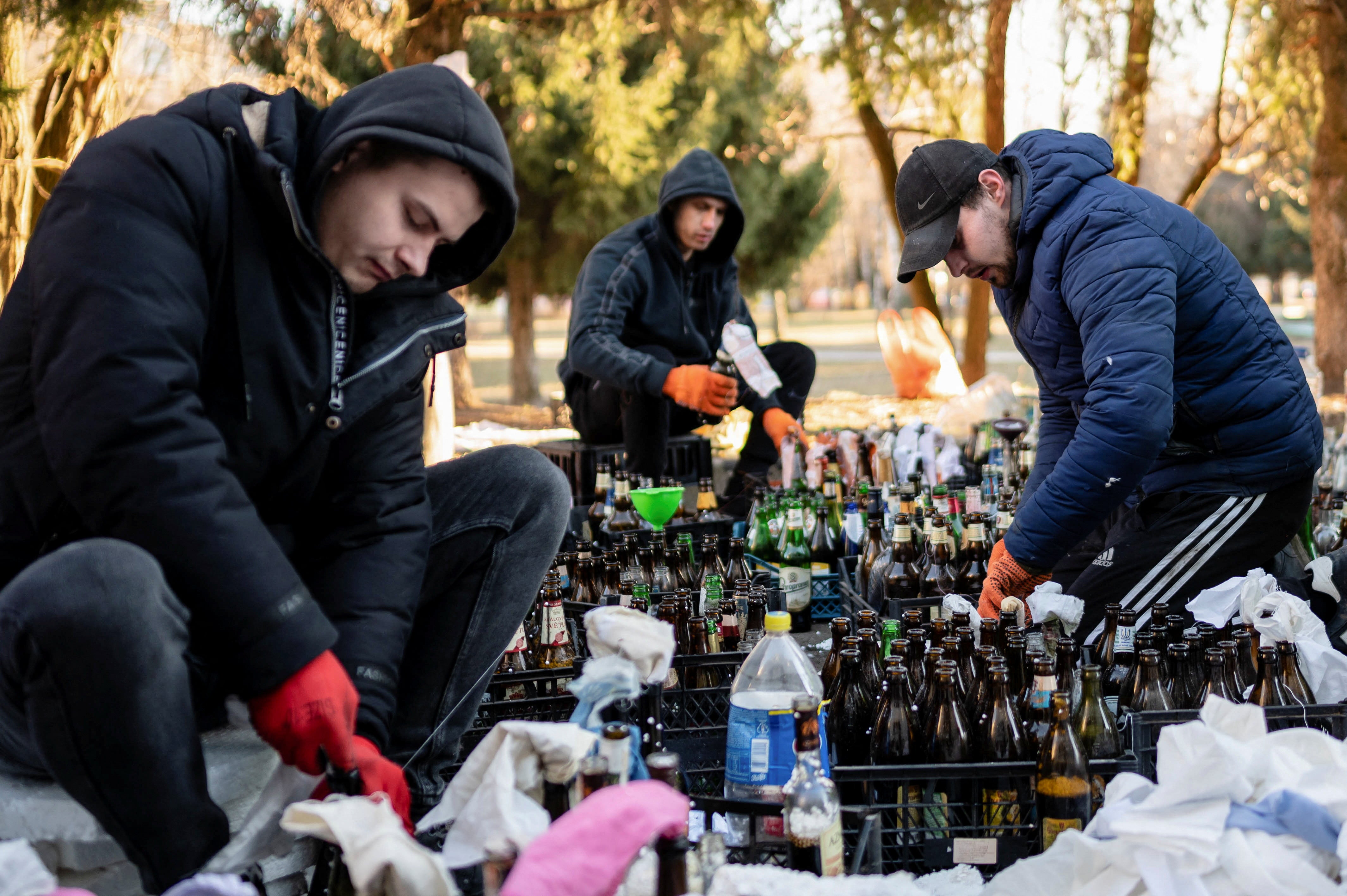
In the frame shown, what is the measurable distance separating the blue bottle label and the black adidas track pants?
1346 mm

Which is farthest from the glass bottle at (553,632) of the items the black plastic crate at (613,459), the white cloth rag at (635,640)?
the black plastic crate at (613,459)

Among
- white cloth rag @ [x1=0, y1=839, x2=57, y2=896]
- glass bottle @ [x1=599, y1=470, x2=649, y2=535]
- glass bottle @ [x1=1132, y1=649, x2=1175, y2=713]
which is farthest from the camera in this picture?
glass bottle @ [x1=599, y1=470, x2=649, y2=535]

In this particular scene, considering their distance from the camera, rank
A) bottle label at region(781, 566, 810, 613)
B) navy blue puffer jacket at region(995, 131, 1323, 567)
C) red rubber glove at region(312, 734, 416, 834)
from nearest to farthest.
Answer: red rubber glove at region(312, 734, 416, 834), navy blue puffer jacket at region(995, 131, 1323, 567), bottle label at region(781, 566, 810, 613)

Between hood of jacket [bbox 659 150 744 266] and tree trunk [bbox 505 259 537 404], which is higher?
hood of jacket [bbox 659 150 744 266]

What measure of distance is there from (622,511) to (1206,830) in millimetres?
3632

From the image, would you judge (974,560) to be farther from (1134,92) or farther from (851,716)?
(1134,92)

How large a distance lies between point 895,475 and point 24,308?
4.45 metres

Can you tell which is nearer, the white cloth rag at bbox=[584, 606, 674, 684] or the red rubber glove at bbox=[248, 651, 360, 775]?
the red rubber glove at bbox=[248, 651, 360, 775]

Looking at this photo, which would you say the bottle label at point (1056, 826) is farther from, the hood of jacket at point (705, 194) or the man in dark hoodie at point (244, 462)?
the hood of jacket at point (705, 194)

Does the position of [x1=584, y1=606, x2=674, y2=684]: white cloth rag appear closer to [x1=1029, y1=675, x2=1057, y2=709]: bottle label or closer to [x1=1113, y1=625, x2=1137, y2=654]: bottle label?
[x1=1029, y1=675, x2=1057, y2=709]: bottle label

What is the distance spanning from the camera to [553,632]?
3.73 metres

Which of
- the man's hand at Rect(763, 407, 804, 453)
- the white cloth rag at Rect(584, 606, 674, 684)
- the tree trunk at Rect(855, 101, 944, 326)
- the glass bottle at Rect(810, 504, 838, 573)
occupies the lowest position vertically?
the glass bottle at Rect(810, 504, 838, 573)

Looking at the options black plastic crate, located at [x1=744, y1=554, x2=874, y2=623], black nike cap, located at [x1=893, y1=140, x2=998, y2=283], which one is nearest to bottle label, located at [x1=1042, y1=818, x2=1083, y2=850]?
black nike cap, located at [x1=893, y1=140, x2=998, y2=283]

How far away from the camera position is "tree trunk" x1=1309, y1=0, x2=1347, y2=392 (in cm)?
1029
